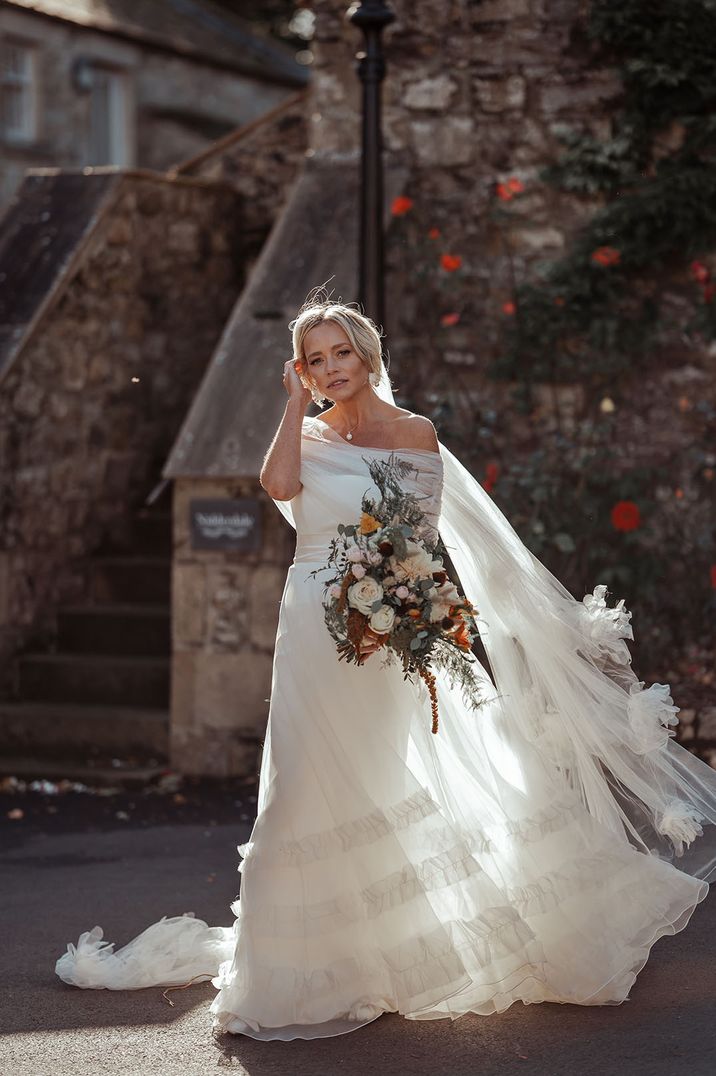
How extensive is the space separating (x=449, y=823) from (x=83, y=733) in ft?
14.5

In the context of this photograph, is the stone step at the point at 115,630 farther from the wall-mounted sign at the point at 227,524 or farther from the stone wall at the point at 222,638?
the wall-mounted sign at the point at 227,524

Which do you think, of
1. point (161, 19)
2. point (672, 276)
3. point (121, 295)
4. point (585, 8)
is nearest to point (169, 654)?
point (121, 295)

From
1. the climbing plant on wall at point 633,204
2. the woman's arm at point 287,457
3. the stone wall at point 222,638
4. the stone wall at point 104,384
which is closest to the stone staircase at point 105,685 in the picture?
the stone wall at point 104,384

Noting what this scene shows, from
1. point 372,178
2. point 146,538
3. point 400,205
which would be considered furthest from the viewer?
point 146,538

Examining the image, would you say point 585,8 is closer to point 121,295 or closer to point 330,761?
point 121,295

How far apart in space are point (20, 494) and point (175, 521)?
120 centimetres

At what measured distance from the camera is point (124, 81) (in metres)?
20.0

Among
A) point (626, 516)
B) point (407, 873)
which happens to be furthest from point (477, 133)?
point (407, 873)

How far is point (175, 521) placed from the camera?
836 cm

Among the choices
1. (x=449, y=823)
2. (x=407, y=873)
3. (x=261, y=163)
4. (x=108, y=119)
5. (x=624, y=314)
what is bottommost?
(x=407, y=873)

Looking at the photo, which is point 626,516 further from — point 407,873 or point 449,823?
point 407,873

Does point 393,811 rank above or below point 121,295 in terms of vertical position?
below

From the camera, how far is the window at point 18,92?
19.0 meters

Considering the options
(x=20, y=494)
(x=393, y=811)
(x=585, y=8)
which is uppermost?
(x=585, y=8)
